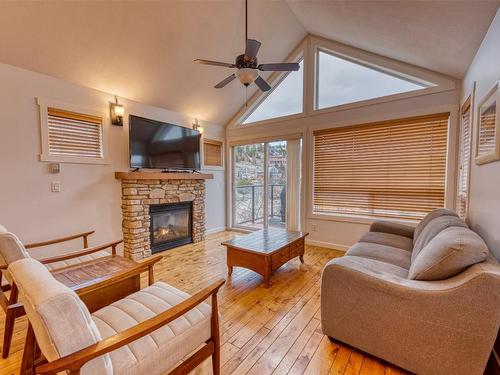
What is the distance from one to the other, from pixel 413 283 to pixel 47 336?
6.13 ft

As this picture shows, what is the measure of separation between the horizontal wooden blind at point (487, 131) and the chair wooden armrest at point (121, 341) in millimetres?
2300

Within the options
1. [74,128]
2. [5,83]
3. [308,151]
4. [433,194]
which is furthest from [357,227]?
[5,83]

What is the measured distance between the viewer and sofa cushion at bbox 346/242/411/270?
7.02 feet

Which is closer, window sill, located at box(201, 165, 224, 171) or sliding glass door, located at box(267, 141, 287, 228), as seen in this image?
sliding glass door, located at box(267, 141, 287, 228)

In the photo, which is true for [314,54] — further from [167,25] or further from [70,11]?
[70,11]

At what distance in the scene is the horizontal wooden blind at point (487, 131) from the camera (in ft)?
6.09

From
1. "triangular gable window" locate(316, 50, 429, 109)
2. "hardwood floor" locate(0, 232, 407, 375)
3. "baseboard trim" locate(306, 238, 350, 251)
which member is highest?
"triangular gable window" locate(316, 50, 429, 109)

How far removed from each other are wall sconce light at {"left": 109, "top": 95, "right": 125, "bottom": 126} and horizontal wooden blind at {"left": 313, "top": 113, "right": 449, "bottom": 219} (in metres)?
3.15

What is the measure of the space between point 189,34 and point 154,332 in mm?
3468

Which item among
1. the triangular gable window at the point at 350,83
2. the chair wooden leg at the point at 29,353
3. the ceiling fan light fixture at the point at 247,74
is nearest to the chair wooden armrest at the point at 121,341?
the chair wooden leg at the point at 29,353

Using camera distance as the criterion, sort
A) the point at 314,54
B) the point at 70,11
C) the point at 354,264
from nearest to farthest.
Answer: the point at 354,264, the point at 70,11, the point at 314,54

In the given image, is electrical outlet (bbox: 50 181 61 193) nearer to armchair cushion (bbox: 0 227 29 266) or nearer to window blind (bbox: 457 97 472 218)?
armchair cushion (bbox: 0 227 29 266)

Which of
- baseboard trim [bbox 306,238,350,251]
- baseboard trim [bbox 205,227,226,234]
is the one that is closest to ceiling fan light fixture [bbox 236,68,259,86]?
baseboard trim [bbox 306,238,350,251]

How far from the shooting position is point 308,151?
4340 mm
